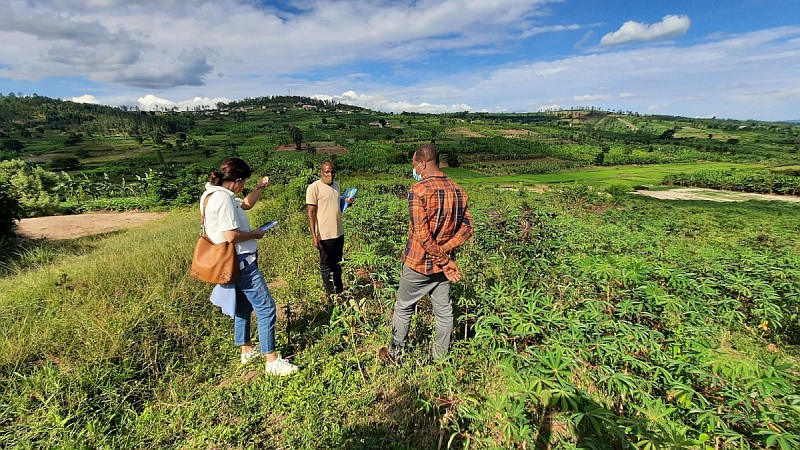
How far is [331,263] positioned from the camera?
4070 millimetres

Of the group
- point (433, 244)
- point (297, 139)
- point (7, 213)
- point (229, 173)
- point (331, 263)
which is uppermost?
point (297, 139)

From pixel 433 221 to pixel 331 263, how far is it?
76.8 inches

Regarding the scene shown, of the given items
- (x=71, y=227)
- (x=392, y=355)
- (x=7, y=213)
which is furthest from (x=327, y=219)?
(x=71, y=227)

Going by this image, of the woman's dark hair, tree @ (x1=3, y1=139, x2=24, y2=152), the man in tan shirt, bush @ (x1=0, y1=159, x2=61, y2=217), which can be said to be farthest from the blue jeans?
tree @ (x1=3, y1=139, x2=24, y2=152)

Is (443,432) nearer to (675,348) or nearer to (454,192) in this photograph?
(675,348)

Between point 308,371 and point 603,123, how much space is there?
135206 mm

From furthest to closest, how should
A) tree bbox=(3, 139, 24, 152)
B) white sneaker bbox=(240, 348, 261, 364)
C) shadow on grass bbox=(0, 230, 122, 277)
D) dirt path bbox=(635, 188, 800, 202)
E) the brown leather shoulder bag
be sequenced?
tree bbox=(3, 139, 24, 152) → dirt path bbox=(635, 188, 800, 202) → shadow on grass bbox=(0, 230, 122, 277) → white sneaker bbox=(240, 348, 261, 364) → the brown leather shoulder bag

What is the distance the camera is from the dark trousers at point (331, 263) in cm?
401

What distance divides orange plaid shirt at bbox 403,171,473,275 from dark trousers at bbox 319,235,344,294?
1.63 metres

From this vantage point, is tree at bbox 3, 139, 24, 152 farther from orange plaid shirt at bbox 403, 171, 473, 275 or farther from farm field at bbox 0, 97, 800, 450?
orange plaid shirt at bbox 403, 171, 473, 275

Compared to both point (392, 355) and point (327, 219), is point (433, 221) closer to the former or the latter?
point (392, 355)

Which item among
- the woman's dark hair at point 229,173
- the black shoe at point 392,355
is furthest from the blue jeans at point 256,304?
the black shoe at point 392,355

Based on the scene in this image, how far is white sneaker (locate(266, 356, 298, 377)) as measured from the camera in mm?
2768

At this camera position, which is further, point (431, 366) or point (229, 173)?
point (229, 173)
